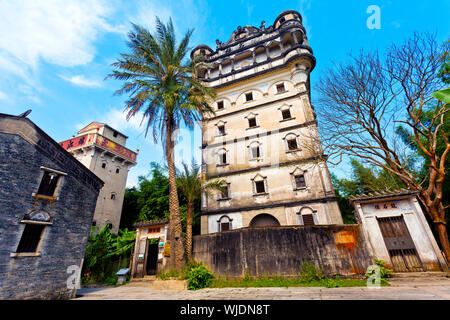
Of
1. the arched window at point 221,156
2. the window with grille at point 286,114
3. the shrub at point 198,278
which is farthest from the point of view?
the arched window at point 221,156

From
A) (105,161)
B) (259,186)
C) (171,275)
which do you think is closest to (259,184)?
(259,186)

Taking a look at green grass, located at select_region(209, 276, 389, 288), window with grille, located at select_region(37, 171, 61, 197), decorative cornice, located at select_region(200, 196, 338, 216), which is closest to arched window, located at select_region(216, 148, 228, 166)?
decorative cornice, located at select_region(200, 196, 338, 216)

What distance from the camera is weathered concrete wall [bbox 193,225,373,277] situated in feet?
29.3

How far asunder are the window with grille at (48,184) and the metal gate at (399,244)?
52.7 feet

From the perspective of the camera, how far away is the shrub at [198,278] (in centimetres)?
935

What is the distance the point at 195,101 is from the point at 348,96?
8.85 m

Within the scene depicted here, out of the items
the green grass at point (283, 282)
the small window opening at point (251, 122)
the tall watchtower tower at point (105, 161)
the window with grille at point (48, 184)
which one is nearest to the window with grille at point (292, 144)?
the small window opening at point (251, 122)

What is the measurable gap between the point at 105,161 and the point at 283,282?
2274 centimetres

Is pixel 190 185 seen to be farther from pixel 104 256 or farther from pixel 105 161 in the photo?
pixel 105 161

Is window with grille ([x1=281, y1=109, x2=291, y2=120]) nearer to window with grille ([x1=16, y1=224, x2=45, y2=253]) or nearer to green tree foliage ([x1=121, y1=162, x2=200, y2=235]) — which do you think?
green tree foliage ([x1=121, y1=162, x2=200, y2=235])

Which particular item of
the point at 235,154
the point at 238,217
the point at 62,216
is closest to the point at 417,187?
the point at 238,217

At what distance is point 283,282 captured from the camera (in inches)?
346

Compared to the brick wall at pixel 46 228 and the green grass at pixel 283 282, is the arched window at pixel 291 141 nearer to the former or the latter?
the green grass at pixel 283 282

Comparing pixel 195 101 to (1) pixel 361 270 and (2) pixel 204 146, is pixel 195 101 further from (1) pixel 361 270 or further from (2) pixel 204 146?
(1) pixel 361 270
